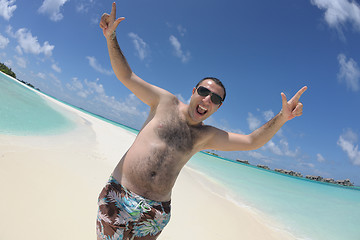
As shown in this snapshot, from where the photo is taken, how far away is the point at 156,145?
1.85m

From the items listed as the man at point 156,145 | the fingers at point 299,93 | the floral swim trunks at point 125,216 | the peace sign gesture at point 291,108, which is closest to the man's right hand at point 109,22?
the man at point 156,145

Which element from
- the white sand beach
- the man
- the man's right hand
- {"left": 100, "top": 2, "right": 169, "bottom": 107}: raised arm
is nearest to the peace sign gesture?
the man

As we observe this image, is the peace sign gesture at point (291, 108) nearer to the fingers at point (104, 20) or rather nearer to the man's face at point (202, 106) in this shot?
the man's face at point (202, 106)

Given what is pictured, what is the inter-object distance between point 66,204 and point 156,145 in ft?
8.00

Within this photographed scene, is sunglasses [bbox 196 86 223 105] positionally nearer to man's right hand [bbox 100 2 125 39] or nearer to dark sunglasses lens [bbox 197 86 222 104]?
dark sunglasses lens [bbox 197 86 222 104]

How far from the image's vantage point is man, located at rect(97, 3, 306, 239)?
165 centimetres

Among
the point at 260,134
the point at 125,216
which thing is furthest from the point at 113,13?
the point at 260,134

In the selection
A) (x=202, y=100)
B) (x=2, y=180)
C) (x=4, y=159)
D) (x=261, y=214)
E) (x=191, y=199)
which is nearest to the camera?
(x=202, y=100)

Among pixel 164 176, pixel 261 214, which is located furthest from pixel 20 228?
pixel 261 214

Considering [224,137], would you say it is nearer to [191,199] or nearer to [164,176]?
[164,176]

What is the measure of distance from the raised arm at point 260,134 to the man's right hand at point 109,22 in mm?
1337

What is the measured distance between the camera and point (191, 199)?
5.70 m

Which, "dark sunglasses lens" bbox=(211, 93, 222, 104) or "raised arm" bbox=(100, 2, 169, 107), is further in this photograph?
"dark sunglasses lens" bbox=(211, 93, 222, 104)

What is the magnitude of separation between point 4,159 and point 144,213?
386 cm
